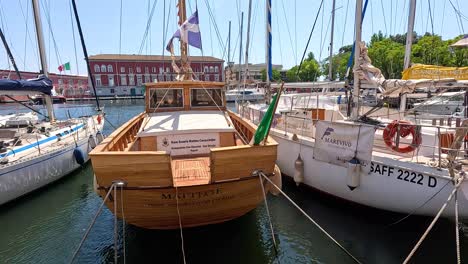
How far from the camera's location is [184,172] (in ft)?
20.3

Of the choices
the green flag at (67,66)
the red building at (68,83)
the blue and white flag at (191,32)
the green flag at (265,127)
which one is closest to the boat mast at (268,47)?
the blue and white flag at (191,32)

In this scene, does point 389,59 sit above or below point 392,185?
above

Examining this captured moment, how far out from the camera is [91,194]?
9961 millimetres

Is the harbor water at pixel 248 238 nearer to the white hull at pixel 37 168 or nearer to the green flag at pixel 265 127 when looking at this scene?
the white hull at pixel 37 168

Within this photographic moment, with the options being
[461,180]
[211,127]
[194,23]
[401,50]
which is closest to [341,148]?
[461,180]

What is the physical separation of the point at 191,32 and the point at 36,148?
21.2 feet

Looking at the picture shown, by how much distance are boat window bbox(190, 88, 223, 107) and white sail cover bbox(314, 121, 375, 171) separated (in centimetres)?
337

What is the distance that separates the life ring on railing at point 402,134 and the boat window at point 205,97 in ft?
15.7

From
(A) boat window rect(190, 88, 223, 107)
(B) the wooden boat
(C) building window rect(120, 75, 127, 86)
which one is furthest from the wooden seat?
(C) building window rect(120, 75, 127, 86)

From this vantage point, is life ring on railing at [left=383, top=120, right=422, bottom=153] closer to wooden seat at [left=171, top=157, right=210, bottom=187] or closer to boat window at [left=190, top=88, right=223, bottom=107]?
wooden seat at [left=171, top=157, right=210, bottom=187]

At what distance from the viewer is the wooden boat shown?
495 cm

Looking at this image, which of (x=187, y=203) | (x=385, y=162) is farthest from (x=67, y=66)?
(x=385, y=162)

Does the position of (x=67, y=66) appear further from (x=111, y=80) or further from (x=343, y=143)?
(x=111, y=80)

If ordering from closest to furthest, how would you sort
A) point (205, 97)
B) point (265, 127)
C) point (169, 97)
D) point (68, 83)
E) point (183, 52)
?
point (265, 127)
point (169, 97)
point (205, 97)
point (183, 52)
point (68, 83)
